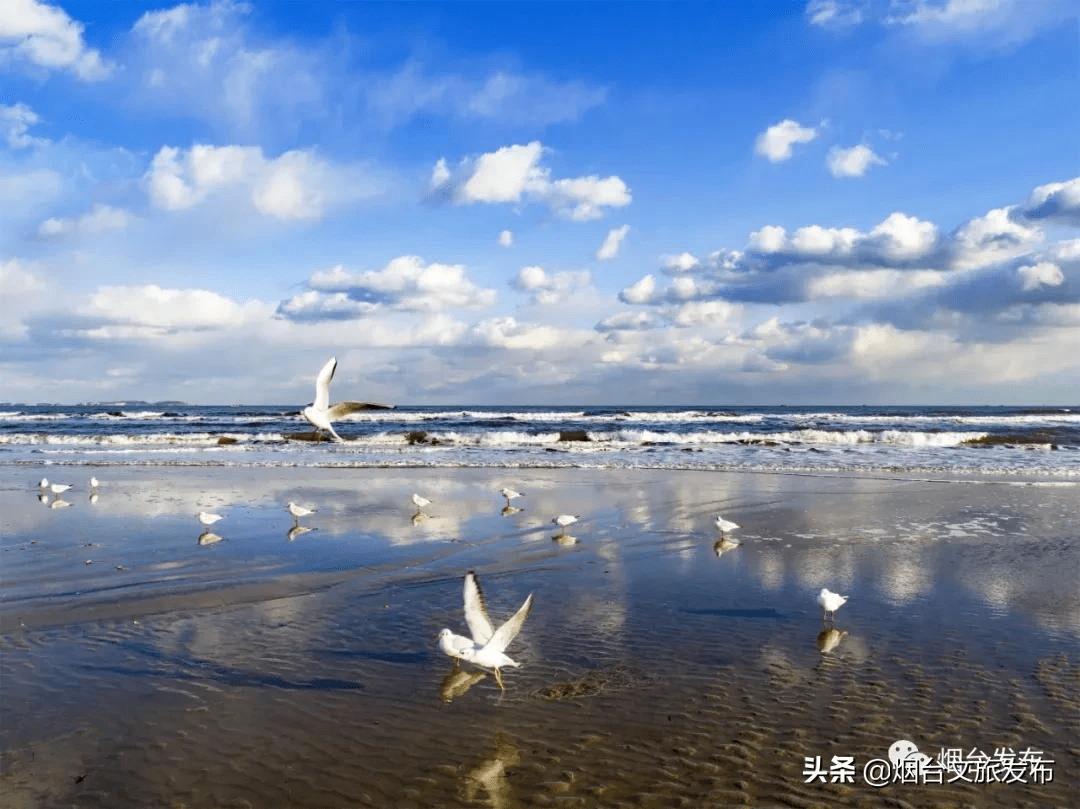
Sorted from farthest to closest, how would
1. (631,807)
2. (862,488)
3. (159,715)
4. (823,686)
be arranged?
(862,488) < (823,686) < (159,715) < (631,807)

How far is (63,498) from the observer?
57.8 ft

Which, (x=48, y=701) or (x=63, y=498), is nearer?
(x=48, y=701)

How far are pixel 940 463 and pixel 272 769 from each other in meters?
25.8

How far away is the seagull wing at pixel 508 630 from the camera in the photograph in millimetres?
5641

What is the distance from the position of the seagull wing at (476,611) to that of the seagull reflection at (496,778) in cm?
90

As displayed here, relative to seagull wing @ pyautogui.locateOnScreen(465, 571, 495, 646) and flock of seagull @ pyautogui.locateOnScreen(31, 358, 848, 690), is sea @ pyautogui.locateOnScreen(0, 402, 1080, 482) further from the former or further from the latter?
seagull wing @ pyautogui.locateOnScreen(465, 571, 495, 646)

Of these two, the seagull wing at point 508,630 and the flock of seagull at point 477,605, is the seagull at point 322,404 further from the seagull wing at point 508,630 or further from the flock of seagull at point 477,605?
the seagull wing at point 508,630

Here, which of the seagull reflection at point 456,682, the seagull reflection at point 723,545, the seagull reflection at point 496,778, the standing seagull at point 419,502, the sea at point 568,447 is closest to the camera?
the seagull reflection at point 496,778

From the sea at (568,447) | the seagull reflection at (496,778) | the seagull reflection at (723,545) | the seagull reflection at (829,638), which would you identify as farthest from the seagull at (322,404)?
the sea at (568,447)

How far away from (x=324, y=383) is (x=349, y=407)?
1135 millimetres

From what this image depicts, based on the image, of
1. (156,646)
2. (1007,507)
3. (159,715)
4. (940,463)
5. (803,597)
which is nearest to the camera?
(159,715)

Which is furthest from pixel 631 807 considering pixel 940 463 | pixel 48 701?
pixel 940 463

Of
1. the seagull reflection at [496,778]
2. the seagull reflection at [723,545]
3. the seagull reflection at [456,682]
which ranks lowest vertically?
the seagull reflection at [496,778]

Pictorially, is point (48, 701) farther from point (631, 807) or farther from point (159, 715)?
point (631, 807)
